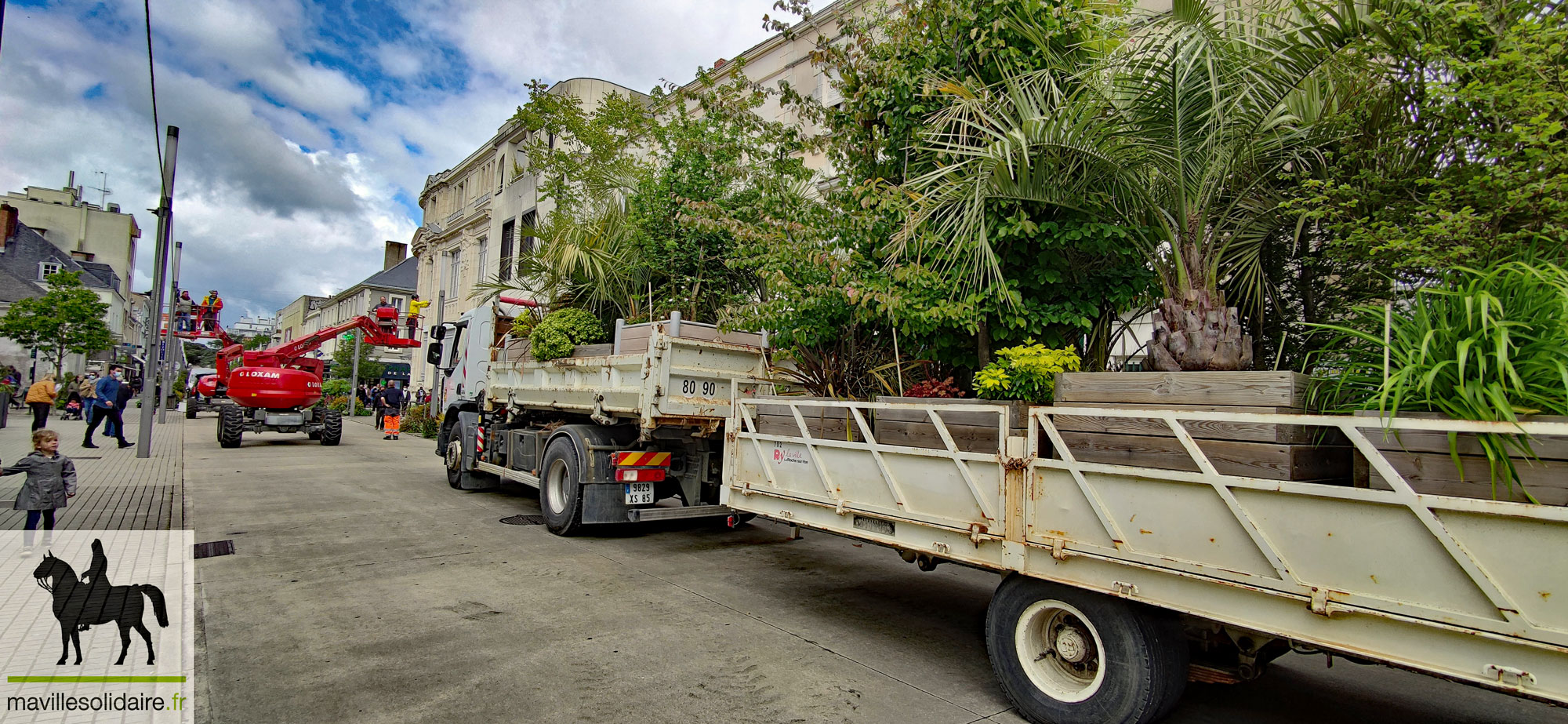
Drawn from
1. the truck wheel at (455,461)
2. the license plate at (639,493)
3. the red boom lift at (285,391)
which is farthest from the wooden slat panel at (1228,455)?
the red boom lift at (285,391)

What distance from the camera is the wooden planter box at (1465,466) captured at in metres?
2.39

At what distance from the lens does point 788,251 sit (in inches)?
240

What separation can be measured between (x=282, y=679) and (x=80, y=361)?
176 feet

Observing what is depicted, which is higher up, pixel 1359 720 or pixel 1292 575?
pixel 1292 575

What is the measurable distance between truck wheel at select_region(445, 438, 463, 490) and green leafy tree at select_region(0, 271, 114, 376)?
28501 millimetres

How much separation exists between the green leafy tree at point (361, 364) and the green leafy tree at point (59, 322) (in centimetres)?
1376

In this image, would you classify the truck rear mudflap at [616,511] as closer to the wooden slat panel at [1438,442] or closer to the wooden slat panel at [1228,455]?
the wooden slat panel at [1228,455]

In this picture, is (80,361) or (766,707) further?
(80,361)

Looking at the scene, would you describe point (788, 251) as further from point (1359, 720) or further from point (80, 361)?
point (80, 361)

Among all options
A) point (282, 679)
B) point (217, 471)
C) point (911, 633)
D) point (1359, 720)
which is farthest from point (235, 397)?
point (1359, 720)

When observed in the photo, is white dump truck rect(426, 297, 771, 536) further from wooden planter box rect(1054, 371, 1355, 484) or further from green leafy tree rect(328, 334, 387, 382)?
green leafy tree rect(328, 334, 387, 382)

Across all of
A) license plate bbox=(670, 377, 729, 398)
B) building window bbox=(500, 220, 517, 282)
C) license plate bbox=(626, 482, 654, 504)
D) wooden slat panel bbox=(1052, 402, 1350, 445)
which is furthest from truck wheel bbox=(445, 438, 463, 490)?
building window bbox=(500, 220, 517, 282)

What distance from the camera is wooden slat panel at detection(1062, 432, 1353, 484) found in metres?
2.93

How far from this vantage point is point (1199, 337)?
13.0 ft
